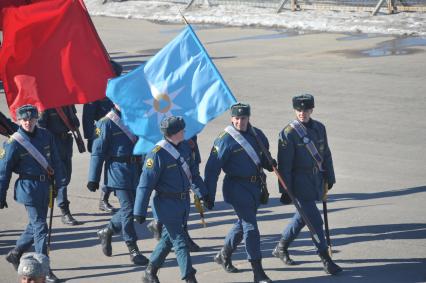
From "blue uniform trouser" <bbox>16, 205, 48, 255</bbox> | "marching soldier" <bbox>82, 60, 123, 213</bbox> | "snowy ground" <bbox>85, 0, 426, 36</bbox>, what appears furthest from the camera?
"snowy ground" <bbox>85, 0, 426, 36</bbox>

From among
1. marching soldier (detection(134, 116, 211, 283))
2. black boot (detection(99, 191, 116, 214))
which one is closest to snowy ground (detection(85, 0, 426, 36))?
black boot (detection(99, 191, 116, 214))

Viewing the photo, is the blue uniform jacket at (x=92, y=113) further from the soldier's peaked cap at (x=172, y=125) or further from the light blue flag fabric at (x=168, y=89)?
the soldier's peaked cap at (x=172, y=125)

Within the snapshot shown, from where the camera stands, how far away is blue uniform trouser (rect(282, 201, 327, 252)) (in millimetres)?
10469

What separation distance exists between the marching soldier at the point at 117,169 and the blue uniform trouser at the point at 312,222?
1.65 metres

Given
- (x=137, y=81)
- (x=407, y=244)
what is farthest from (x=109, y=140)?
(x=407, y=244)

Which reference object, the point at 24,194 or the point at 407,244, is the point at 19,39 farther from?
the point at 407,244

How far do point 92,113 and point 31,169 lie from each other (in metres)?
2.47

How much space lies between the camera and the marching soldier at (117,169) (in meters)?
11.2

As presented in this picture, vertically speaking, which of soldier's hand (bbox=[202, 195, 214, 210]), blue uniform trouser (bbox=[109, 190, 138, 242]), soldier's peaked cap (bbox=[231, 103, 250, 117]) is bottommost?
blue uniform trouser (bbox=[109, 190, 138, 242])

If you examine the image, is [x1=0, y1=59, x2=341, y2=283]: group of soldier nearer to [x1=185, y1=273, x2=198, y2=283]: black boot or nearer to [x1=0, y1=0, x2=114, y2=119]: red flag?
[x1=185, y1=273, x2=198, y2=283]: black boot

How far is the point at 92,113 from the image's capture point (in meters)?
13.0

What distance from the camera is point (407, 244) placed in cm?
1129

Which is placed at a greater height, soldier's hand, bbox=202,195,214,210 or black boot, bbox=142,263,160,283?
soldier's hand, bbox=202,195,214,210

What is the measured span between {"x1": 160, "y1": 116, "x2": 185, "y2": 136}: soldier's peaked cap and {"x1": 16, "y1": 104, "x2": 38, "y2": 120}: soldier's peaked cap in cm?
144
